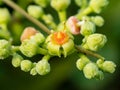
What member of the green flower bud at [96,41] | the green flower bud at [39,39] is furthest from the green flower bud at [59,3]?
the green flower bud at [96,41]

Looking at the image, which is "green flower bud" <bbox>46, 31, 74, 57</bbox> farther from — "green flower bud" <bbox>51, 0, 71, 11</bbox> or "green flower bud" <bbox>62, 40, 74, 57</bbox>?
"green flower bud" <bbox>51, 0, 71, 11</bbox>

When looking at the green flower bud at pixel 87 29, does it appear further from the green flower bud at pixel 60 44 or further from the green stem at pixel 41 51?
the green stem at pixel 41 51

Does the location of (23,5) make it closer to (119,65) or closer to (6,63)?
(6,63)

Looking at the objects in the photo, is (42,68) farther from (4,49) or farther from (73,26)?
(73,26)

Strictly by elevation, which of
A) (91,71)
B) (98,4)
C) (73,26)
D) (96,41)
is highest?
(98,4)

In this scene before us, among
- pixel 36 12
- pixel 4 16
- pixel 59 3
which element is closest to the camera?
pixel 59 3

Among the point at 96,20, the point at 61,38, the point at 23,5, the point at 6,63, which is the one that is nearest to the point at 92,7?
the point at 96,20

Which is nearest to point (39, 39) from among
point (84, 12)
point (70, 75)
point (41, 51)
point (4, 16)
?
point (41, 51)
